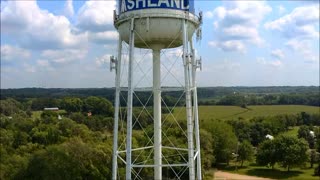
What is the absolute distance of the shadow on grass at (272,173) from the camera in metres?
51.1

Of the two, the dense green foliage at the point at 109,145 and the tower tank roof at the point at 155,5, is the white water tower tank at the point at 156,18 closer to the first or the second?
the tower tank roof at the point at 155,5

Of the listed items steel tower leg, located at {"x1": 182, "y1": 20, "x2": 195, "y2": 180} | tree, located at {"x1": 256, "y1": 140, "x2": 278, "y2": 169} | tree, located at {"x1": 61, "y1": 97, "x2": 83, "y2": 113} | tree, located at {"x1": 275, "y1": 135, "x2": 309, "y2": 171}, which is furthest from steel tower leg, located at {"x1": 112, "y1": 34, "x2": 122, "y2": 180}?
tree, located at {"x1": 61, "y1": 97, "x2": 83, "y2": 113}

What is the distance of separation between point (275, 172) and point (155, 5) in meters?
40.0

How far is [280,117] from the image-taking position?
90312 mm

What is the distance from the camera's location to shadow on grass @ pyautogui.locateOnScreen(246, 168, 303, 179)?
51.1 m

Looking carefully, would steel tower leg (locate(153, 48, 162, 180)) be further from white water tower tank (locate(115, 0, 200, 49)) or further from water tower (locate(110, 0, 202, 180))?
white water tower tank (locate(115, 0, 200, 49))

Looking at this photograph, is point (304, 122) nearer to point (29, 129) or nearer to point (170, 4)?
point (29, 129)

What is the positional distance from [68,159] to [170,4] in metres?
23.7

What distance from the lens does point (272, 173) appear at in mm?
53156

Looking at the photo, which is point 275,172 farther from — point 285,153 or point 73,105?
point 73,105

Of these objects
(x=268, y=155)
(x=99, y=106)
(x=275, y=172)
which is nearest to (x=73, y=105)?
(x=99, y=106)

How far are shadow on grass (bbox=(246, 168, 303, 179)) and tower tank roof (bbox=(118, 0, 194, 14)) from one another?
36.5 metres

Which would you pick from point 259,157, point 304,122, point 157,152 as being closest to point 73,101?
point 304,122

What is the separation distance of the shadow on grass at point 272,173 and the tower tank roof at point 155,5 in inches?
1436
